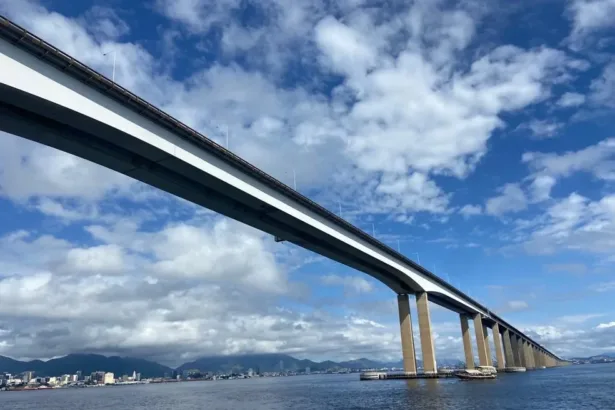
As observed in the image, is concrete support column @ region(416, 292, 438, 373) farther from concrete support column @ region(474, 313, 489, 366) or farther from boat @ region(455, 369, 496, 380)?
concrete support column @ region(474, 313, 489, 366)

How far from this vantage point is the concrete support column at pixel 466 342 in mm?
132938

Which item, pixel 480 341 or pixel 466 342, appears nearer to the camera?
pixel 480 341

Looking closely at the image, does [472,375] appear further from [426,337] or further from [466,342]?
[466,342]

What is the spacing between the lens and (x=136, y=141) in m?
34.1

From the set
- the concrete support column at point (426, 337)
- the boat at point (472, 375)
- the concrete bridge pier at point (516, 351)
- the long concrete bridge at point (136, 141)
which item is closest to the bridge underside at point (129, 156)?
the long concrete bridge at point (136, 141)

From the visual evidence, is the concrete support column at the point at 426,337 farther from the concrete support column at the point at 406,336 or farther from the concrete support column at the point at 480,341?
the concrete support column at the point at 480,341

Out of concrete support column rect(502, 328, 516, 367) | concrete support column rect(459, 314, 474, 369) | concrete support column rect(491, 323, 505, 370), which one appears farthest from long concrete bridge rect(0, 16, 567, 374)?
concrete support column rect(502, 328, 516, 367)

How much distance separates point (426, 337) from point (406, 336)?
5175mm

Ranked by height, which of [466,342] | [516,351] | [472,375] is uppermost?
[466,342]

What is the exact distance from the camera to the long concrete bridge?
2680cm

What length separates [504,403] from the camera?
4594cm

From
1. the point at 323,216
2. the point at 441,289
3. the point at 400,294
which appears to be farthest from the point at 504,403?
the point at 441,289

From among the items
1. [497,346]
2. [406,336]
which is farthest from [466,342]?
[406,336]

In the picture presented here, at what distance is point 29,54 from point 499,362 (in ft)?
558
